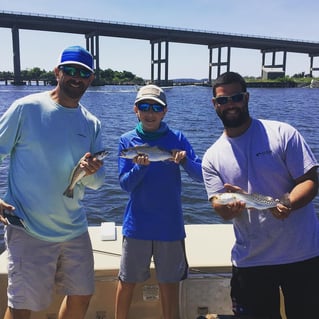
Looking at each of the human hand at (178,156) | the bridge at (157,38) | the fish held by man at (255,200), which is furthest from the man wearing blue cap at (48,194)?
the bridge at (157,38)

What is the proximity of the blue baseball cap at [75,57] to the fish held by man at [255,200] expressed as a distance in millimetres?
1535

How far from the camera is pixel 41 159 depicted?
3.05 metres

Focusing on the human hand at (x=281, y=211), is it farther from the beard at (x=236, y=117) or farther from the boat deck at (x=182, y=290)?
the boat deck at (x=182, y=290)

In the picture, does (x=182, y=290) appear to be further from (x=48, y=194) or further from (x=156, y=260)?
(x=48, y=194)

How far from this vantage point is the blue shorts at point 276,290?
2.80 m

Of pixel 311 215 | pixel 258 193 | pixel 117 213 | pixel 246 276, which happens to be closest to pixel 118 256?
pixel 246 276

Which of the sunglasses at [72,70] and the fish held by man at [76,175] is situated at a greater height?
the sunglasses at [72,70]

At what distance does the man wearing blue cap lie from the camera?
3021 millimetres

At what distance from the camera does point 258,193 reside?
9.60ft

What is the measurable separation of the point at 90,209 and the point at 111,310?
239 inches

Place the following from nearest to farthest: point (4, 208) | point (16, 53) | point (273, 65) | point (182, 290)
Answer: point (4, 208)
point (182, 290)
point (16, 53)
point (273, 65)

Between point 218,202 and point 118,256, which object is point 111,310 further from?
point 218,202

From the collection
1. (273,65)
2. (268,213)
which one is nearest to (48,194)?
(268,213)

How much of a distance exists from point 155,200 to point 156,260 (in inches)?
21.8
